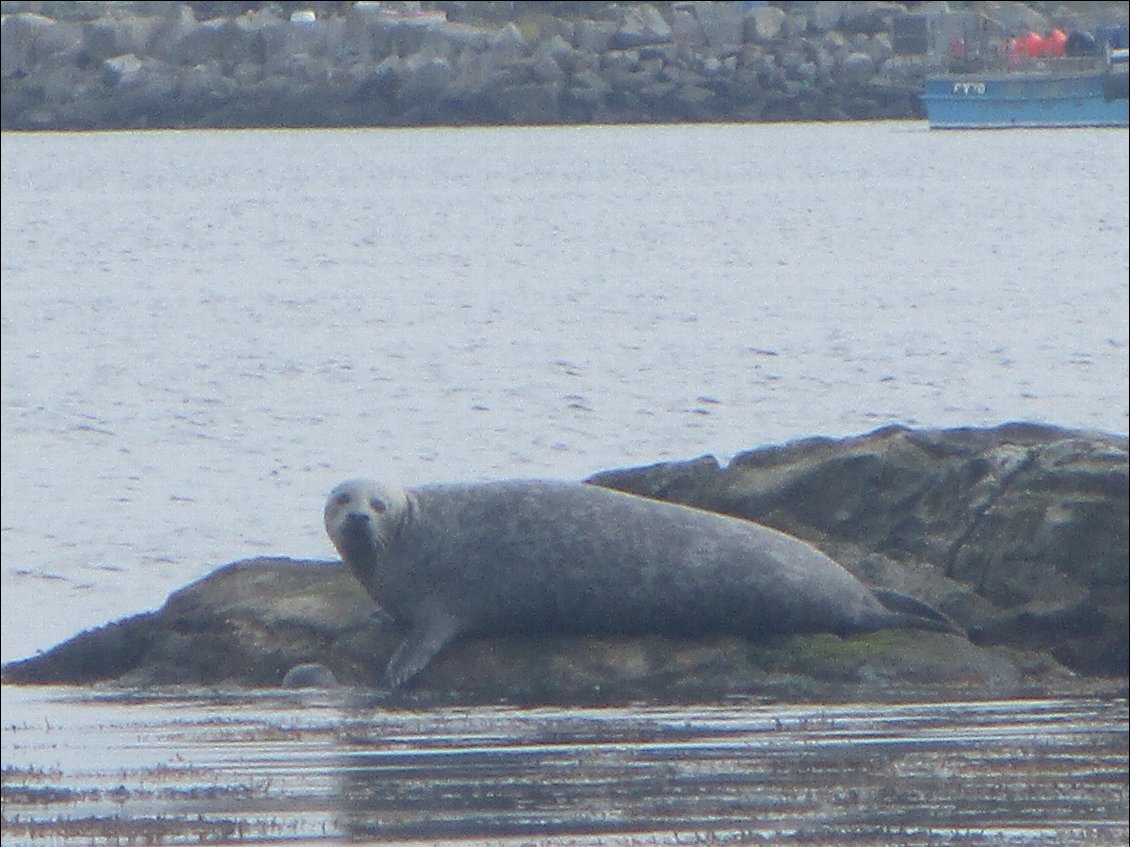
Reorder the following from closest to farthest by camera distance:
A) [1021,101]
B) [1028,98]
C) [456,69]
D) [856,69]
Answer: [1028,98] < [1021,101] < [456,69] < [856,69]

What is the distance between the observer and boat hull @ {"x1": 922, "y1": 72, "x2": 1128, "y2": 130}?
63156 mm

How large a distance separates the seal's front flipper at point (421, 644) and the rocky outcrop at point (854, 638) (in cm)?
5

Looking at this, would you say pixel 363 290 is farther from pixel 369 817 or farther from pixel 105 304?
pixel 369 817

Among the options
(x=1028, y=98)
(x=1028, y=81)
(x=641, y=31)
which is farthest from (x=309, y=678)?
(x=641, y=31)

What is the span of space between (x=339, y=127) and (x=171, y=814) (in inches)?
2784

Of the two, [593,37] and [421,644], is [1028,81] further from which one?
[421,644]

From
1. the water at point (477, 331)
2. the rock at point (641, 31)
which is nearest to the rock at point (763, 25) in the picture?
the rock at point (641, 31)

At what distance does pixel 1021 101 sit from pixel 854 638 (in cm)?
5629

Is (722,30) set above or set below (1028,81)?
above

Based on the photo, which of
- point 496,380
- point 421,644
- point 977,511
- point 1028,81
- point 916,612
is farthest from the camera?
point 1028,81

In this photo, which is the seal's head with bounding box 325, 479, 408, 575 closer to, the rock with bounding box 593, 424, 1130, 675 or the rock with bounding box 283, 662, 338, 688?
the rock with bounding box 283, 662, 338, 688

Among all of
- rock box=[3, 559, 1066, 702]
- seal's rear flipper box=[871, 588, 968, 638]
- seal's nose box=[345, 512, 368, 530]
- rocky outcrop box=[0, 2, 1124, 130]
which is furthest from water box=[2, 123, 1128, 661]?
rocky outcrop box=[0, 2, 1124, 130]

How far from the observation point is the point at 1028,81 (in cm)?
6247

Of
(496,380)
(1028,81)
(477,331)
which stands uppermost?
(496,380)
